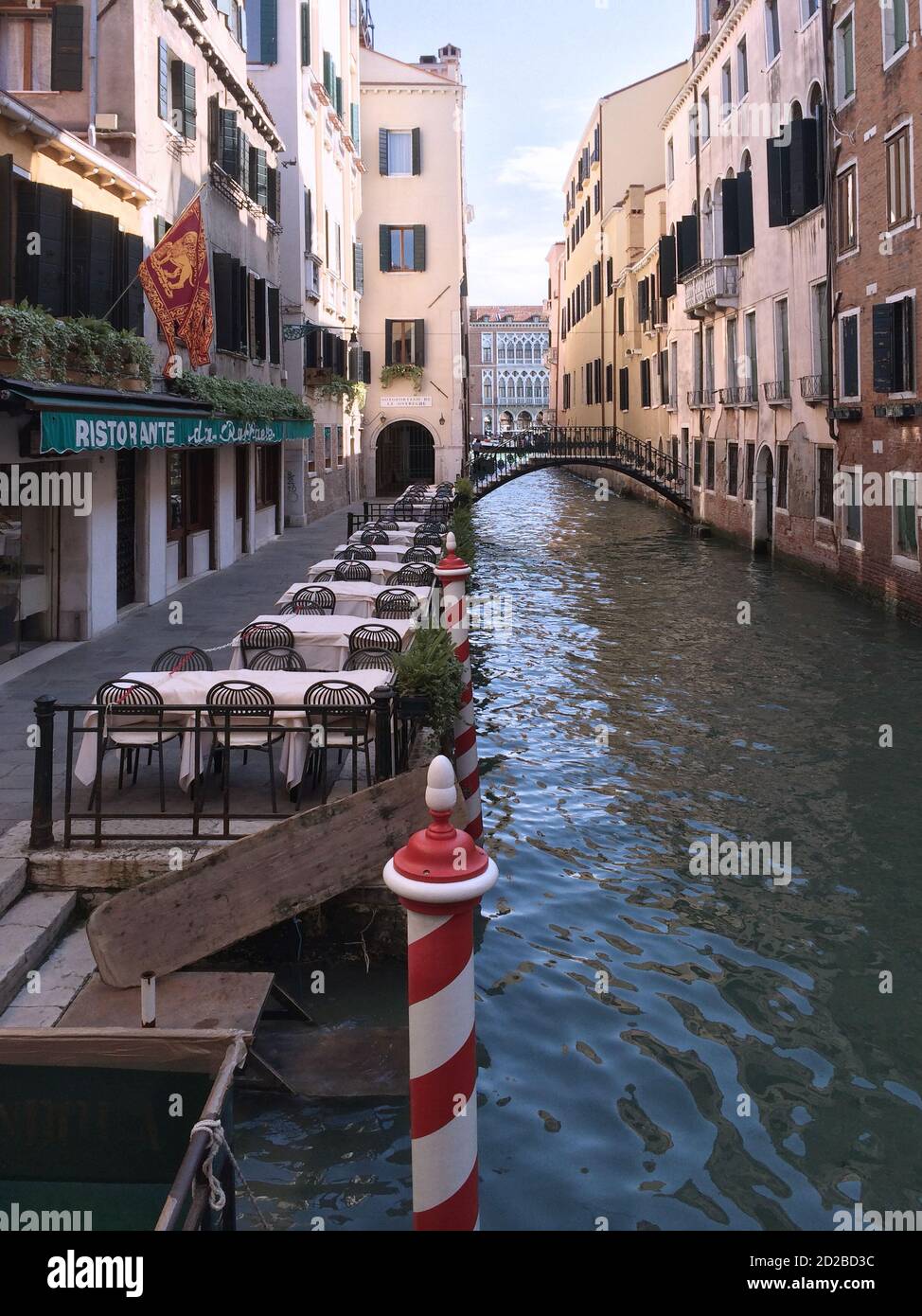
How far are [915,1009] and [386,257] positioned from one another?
38.1 meters

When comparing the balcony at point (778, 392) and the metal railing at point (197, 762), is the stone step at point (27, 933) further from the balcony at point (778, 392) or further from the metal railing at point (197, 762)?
the balcony at point (778, 392)

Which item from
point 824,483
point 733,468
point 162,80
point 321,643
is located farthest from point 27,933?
point 733,468

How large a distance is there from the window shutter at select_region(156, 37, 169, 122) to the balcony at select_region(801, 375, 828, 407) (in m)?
11.9

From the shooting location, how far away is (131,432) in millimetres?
12828

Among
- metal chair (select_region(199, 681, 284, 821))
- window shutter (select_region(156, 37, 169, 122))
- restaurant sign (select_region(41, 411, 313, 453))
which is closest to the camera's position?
metal chair (select_region(199, 681, 284, 821))

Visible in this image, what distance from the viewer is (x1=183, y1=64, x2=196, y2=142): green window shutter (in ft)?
59.5

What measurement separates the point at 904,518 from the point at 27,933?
593 inches

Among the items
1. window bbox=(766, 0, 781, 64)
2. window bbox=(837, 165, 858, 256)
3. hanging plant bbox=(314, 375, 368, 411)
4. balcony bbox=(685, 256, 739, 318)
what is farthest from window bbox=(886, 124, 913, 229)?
hanging plant bbox=(314, 375, 368, 411)

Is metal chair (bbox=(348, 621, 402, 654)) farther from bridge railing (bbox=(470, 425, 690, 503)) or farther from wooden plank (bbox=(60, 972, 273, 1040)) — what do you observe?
bridge railing (bbox=(470, 425, 690, 503))

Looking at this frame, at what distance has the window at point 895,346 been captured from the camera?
17859 millimetres

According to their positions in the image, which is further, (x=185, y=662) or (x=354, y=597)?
(x=354, y=597)

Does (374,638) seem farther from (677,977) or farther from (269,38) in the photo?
(269,38)

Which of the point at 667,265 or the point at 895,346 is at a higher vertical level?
the point at 667,265
